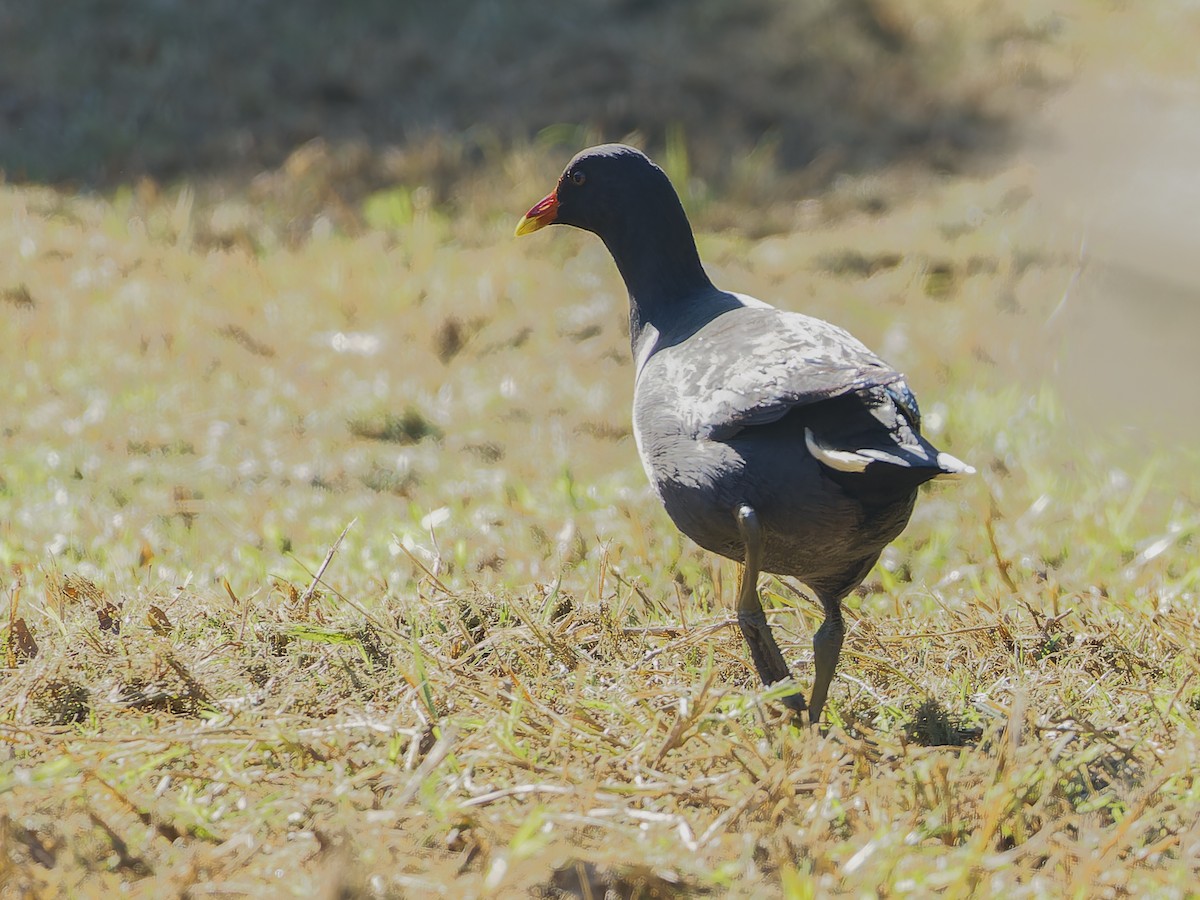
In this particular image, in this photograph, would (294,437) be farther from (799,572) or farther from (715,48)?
(715,48)

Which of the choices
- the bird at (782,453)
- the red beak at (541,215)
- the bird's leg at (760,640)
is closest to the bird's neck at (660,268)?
the bird at (782,453)

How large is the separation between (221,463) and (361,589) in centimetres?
144

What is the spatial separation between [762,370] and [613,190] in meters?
1.02

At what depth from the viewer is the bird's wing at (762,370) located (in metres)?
2.60

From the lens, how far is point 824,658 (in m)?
2.86

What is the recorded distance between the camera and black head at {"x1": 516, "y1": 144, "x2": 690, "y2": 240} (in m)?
3.49

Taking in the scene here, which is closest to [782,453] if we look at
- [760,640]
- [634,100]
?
[760,640]

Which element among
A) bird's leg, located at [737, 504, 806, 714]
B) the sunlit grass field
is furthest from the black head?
bird's leg, located at [737, 504, 806, 714]

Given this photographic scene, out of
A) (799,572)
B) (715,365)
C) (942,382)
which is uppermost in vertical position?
(715,365)

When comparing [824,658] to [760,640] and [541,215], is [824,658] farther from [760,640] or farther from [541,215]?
[541,215]

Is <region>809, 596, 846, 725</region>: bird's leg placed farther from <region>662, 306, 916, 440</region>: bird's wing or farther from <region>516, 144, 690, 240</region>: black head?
<region>516, 144, 690, 240</region>: black head

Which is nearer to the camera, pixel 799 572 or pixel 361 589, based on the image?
pixel 799 572

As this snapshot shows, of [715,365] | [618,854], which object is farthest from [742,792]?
[715,365]

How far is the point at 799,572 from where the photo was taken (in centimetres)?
287
